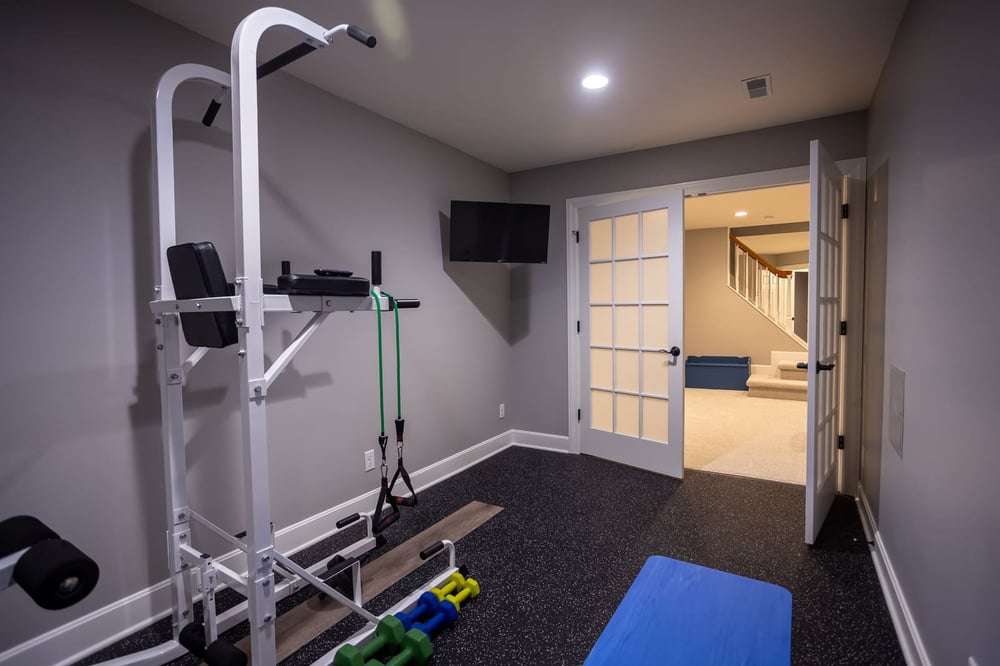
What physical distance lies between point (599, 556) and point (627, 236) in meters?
2.33

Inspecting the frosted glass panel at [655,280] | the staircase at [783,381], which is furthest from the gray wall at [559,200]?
the staircase at [783,381]

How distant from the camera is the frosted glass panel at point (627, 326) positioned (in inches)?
146

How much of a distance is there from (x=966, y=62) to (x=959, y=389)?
889 mm

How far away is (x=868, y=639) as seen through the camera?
176 cm

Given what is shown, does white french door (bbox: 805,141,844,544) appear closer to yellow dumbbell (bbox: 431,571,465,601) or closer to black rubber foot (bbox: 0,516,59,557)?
yellow dumbbell (bbox: 431,571,465,601)

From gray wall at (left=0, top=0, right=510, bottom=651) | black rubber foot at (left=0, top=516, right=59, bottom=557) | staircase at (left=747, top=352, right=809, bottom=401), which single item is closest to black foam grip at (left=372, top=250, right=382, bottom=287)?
gray wall at (left=0, top=0, right=510, bottom=651)

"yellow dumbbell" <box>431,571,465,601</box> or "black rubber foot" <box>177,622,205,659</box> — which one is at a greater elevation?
"black rubber foot" <box>177,622,205,659</box>

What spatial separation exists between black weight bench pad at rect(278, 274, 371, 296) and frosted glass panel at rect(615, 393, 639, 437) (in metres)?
2.67

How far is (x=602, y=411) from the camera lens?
394cm

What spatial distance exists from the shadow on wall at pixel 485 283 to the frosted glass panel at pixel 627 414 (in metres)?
1.08

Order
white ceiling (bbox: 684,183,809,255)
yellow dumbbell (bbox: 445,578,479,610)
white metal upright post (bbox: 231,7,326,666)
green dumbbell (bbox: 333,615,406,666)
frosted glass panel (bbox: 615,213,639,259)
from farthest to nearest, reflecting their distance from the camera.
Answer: white ceiling (bbox: 684,183,809,255), frosted glass panel (bbox: 615,213,639,259), yellow dumbbell (bbox: 445,578,479,610), green dumbbell (bbox: 333,615,406,666), white metal upright post (bbox: 231,7,326,666)

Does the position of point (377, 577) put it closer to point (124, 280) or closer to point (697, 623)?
point (697, 623)

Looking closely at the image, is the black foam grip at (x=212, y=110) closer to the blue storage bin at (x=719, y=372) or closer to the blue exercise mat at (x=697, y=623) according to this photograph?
the blue exercise mat at (x=697, y=623)

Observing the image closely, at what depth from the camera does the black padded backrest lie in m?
1.48
